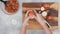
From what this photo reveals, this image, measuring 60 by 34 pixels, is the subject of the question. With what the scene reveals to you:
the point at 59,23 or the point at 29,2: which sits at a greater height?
the point at 29,2

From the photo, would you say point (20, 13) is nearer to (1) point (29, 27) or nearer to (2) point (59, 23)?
(1) point (29, 27)

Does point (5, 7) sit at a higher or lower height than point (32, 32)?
higher

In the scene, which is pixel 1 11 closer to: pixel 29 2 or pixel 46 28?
pixel 29 2

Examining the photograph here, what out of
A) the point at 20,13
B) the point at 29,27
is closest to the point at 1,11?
the point at 20,13

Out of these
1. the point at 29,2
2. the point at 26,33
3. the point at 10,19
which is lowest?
the point at 26,33

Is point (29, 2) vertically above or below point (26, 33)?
above

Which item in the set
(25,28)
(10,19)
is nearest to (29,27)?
(25,28)

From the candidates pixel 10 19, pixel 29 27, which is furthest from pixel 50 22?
pixel 10 19

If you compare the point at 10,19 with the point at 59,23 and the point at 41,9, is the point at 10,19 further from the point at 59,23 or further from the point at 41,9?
the point at 59,23
